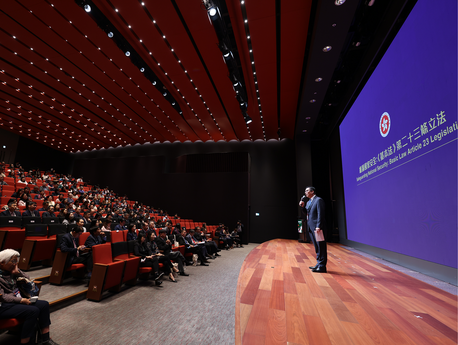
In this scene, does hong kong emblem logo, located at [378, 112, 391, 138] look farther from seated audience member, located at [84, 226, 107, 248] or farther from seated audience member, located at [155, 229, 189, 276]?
seated audience member, located at [84, 226, 107, 248]

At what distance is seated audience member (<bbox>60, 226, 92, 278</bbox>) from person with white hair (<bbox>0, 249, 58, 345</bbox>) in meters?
1.23

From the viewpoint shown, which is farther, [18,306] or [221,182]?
[221,182]

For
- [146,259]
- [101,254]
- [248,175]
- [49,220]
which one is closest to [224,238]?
[248,175]

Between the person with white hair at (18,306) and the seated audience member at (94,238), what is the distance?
175 centimetres

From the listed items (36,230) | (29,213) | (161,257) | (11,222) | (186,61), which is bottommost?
(161,257)

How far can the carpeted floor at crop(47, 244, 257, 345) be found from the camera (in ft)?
5.46

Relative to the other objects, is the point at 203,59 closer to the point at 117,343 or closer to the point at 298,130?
the point at 298,130

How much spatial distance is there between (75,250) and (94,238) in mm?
637

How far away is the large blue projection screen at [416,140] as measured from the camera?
2.32 m

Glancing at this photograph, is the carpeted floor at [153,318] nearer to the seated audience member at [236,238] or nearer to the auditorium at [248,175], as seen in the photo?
the auditorium at [248,175]

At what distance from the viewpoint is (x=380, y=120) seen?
3.79m

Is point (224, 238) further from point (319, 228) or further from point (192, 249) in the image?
point (319, 228)

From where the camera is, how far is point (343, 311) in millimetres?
1781

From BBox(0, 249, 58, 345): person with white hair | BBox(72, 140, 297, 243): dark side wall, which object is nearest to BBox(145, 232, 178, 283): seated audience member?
BBox(0, 249, 58, 345): person with white hair
